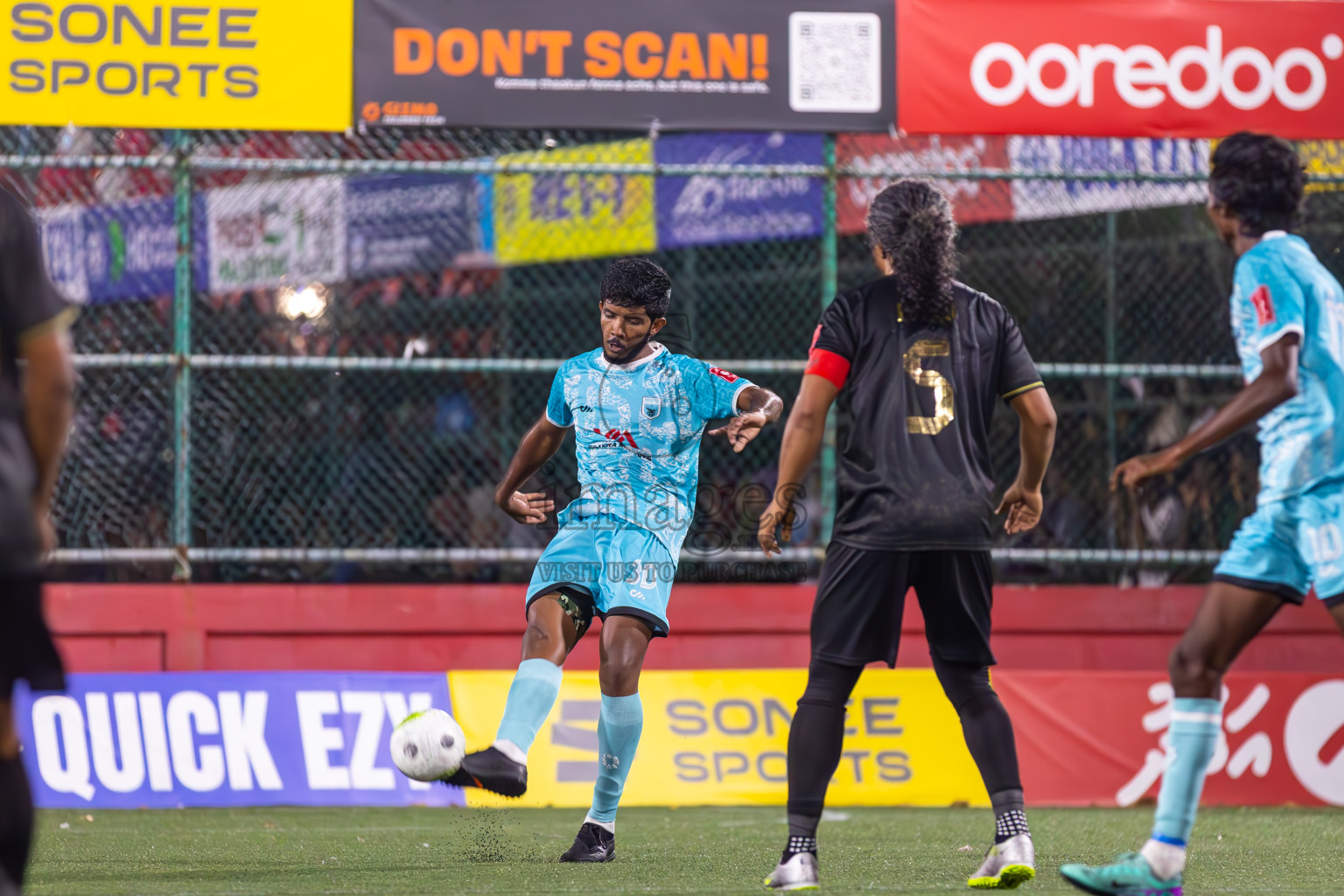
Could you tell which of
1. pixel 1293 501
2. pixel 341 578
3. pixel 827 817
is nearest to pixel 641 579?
pixel 1293 501

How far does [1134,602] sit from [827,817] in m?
2.60

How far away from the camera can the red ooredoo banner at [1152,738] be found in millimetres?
8438

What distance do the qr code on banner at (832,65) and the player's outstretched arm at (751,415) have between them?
4.06m

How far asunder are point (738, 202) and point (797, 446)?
678 centimetres

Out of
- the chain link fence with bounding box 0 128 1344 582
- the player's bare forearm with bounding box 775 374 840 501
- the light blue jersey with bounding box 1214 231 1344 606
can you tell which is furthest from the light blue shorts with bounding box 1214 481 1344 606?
the chain link fence with bounding box 0 128 1344 582

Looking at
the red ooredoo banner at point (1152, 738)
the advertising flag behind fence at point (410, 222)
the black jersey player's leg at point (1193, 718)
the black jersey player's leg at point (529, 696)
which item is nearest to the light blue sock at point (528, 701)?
the black jersey player's leg at point (529, 696)

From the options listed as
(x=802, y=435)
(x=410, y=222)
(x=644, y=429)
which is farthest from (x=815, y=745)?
(x=410, y=222)

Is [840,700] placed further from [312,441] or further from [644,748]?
[312,441]

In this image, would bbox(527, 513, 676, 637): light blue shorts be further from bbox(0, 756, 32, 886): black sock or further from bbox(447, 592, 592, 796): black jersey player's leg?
bbox(0, 756, 32, 886): black sock

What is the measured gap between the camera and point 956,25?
9.31m

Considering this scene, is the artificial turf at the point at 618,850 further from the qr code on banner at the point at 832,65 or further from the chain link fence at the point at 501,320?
the qr code on banner at the point at 832,65

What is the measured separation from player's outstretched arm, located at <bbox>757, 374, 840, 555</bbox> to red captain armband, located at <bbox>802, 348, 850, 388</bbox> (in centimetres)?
2

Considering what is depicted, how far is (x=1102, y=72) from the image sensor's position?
9344 mm

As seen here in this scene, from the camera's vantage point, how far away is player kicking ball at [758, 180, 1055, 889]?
455 centimetres
